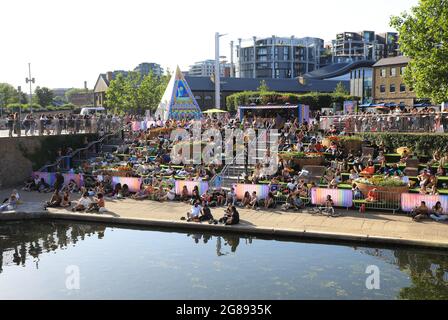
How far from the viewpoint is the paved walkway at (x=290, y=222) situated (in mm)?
16688

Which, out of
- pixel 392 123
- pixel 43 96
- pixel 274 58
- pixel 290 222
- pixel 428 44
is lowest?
pixel 290 222

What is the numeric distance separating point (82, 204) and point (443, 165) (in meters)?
17.8

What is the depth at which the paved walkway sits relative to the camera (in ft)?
54.7

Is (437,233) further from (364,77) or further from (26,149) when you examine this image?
(364,77)

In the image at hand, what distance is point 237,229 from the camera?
18.5 m

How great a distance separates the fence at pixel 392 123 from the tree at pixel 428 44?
2617 mm

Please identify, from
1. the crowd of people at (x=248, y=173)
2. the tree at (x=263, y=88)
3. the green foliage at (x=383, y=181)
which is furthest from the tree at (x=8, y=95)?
the green foliage at (x=383, y=181)

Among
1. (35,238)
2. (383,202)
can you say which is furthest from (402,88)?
(35,238)

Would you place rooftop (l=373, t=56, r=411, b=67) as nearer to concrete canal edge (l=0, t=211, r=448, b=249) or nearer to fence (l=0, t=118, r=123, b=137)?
fence (l=0, t=118, r=123, b=137)

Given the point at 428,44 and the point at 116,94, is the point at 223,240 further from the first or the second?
the point at 116,94

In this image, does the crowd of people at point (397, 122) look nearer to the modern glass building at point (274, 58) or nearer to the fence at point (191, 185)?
the fence at point (191, 185)

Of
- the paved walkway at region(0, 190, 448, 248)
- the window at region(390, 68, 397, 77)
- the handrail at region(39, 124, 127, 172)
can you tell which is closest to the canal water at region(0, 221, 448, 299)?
the paved walkway at region(0, 190, 448, 248)

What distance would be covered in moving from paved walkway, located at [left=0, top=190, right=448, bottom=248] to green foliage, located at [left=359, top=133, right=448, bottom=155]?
8027mm

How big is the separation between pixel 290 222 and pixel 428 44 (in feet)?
56.4
